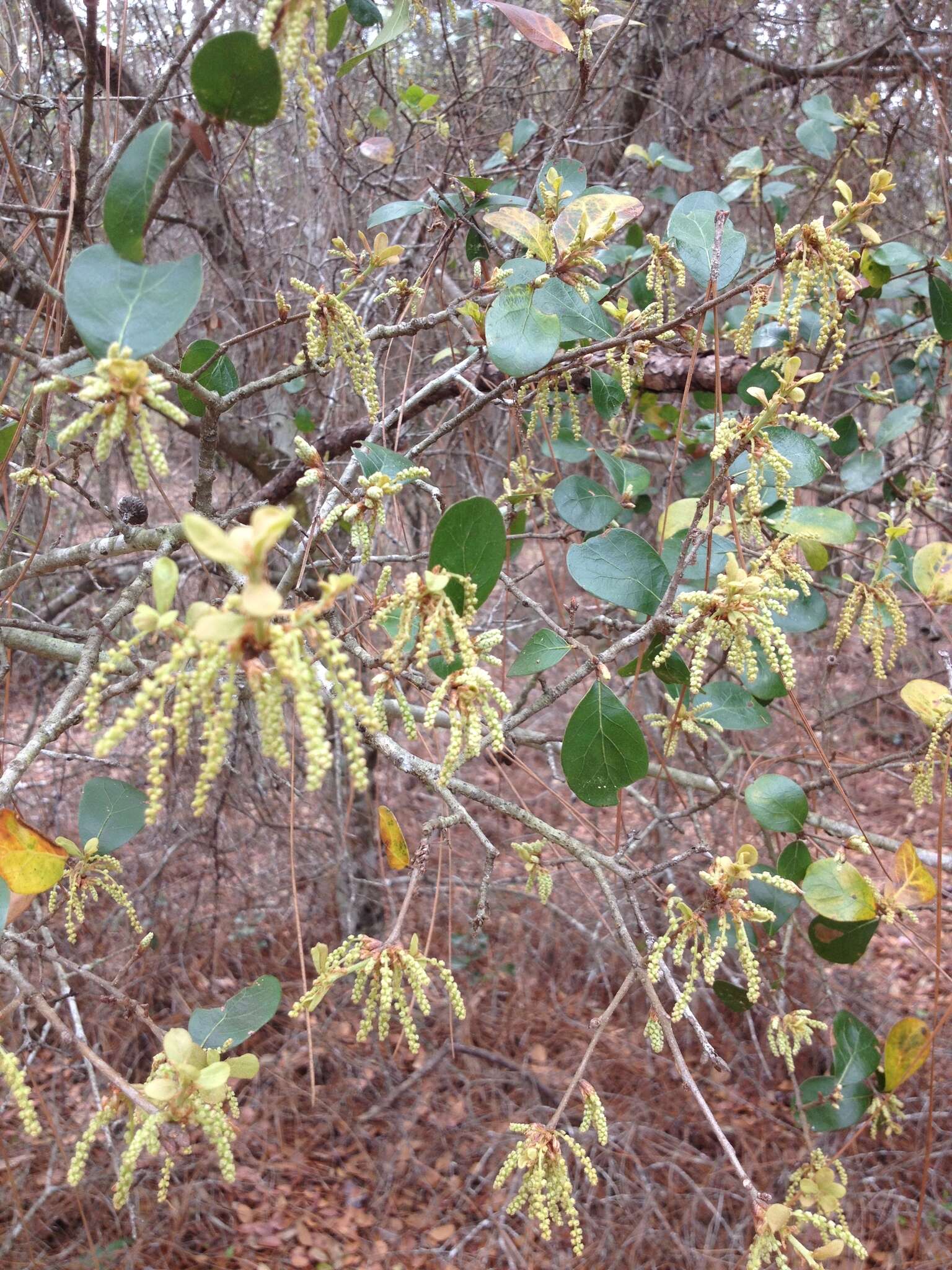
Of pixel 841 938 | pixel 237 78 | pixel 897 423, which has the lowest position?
pixel 841 938

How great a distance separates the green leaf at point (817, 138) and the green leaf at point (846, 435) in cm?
60

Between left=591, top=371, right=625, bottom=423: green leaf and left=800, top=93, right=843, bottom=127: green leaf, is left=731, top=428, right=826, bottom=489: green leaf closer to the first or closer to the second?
left=591, top=371, right=625, bottom=423: green leaf

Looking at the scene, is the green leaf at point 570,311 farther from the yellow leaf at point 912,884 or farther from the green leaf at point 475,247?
the yellow leaf at point 912,884

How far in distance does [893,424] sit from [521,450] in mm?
837

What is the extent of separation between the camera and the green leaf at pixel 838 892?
3.51ft

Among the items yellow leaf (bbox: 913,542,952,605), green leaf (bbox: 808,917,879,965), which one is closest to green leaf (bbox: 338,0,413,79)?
yellow leaf (bbox: 913,542,952,605)

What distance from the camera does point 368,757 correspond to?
240 cm

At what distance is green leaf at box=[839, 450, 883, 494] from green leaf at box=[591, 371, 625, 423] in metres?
0.70

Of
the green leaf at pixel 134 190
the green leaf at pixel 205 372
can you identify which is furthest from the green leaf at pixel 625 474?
the green leaf at pixel 134 190

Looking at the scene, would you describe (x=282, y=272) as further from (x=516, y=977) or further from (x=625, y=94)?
(x=516, y=977)

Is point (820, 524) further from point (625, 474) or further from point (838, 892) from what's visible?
point (838, 892)

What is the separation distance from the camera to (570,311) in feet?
3.08

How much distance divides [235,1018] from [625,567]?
67 centimetres

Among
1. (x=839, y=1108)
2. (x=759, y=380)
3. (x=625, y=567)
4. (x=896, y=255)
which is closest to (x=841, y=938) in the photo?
(x=839, y=1108)
